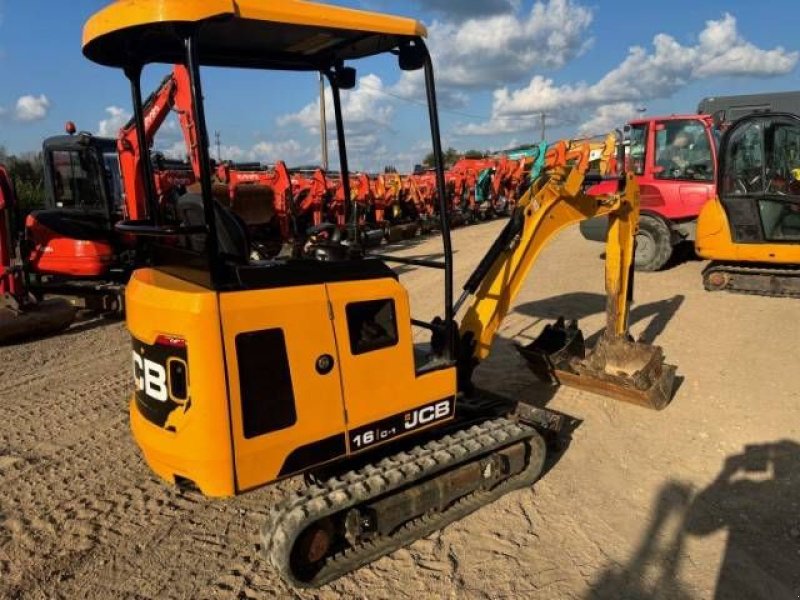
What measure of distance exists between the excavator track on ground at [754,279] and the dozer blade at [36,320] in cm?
867

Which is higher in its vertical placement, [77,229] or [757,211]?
[77,229]

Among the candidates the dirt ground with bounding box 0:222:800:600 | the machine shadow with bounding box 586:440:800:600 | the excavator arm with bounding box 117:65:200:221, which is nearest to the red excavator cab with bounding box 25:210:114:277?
the excavator arm with bounding box 117:65:200:221

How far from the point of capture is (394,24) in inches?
122

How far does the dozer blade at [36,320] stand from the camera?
7562mm

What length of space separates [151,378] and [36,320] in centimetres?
581

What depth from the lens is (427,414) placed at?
350cm

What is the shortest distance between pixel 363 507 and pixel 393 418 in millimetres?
463

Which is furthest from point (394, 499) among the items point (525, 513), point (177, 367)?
point (177, 367)

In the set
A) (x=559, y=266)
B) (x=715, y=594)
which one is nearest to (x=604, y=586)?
(x=715, y=594)

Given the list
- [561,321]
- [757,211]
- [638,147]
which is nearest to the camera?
[561,321]

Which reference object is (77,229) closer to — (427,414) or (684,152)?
(427,414)

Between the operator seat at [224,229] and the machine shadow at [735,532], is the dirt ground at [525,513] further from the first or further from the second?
the operator seat at [224,229]

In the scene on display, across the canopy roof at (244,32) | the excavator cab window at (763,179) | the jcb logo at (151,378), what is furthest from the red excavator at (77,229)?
the excavator cab window at (763,179)

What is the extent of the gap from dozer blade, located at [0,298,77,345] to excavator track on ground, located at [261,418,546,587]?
238 inches
